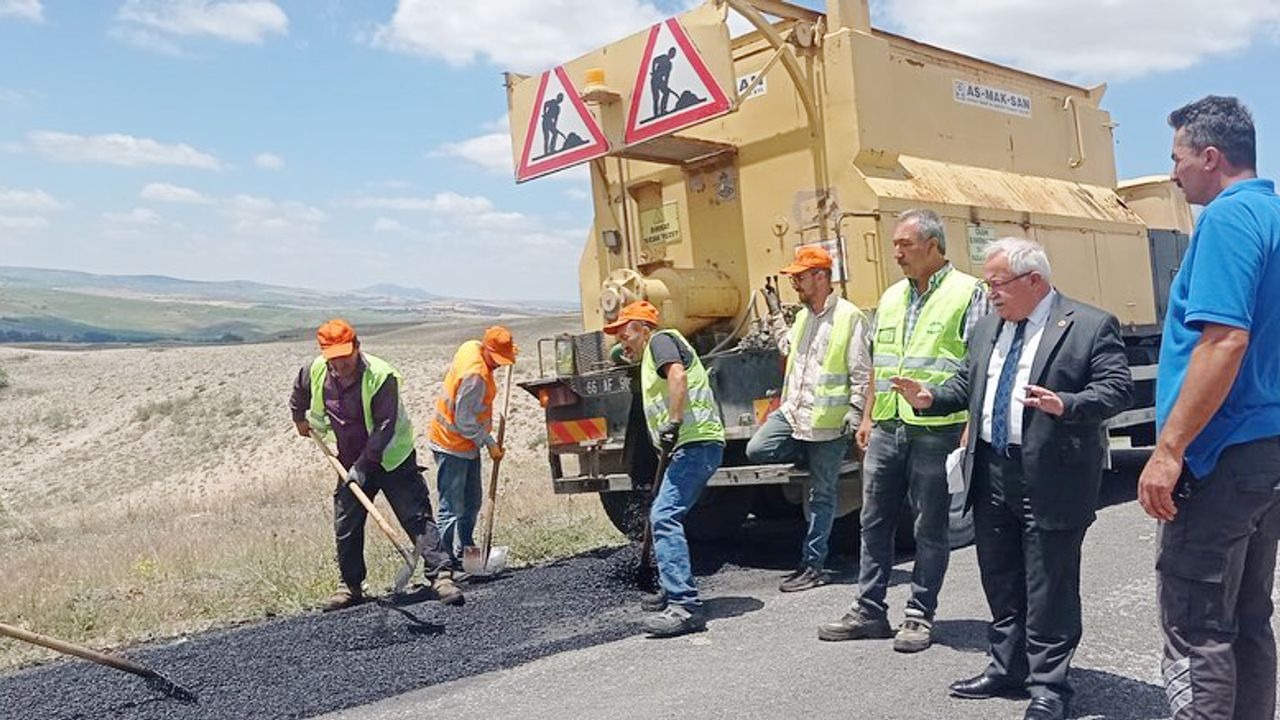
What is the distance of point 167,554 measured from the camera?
8.77 m

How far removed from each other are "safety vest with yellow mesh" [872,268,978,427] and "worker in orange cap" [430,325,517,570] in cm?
297

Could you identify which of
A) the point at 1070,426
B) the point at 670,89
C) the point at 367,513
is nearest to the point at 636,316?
the point at 670,89

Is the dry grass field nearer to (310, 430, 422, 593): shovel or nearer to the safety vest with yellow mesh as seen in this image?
(310, 430, 422, 593): shovel

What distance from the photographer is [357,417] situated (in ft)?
21.5

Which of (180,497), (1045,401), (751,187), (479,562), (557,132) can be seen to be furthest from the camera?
(180,497)

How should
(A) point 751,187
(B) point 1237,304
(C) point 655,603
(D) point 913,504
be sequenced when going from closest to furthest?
(B) point 1237,304 → (D) point 913,504 → (C) point 655,603 → (A) point 751,187

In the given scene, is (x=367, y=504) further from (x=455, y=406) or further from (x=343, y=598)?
(x=455, y=406)

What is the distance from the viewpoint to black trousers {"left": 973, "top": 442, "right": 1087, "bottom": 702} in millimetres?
3748

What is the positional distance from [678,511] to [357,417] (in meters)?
2.12

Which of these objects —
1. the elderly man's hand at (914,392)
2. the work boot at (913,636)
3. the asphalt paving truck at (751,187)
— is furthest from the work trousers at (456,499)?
the elderly man's hand at (914,392)

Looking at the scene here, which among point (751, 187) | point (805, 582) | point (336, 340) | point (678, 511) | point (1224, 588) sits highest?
point (751, 187)

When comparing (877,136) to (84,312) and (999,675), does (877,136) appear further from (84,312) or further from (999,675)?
(84,312)

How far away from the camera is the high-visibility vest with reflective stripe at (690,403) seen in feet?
18.5

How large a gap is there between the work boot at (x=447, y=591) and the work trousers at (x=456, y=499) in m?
0.87
